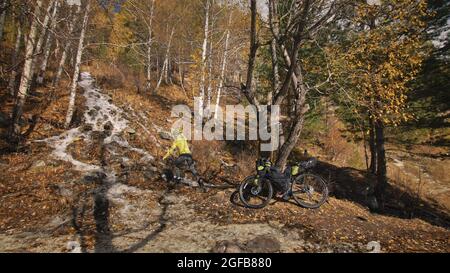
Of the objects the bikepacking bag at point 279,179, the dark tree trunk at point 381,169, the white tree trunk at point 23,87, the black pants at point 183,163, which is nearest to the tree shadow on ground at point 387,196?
the dark tree trunk at point 381,169

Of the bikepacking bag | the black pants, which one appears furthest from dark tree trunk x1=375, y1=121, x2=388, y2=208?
the black pants

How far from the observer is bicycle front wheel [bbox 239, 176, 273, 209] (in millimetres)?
8011

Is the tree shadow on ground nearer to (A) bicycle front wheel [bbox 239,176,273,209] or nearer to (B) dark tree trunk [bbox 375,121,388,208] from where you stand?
(B) dark tree trunk [bbox 375,121,388,208]

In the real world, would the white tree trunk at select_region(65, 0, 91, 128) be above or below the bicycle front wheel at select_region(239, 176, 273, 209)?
above

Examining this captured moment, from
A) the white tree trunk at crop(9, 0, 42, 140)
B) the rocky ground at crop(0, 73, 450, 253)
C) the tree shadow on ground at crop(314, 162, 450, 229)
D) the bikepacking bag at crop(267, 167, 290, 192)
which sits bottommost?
the tree shadow on ground at crop(314, 162, 450, 229)

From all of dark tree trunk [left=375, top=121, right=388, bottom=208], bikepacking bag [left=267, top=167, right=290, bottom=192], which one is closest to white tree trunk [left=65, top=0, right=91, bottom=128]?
bikepacking bag [left=267, top=167, right=290, bottom=192]

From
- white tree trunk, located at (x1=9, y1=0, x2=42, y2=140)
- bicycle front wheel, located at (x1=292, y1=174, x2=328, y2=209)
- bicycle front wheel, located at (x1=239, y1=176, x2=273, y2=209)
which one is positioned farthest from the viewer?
white tree trunk, located at (x1=9, y1=0, x2=42, y2=140)

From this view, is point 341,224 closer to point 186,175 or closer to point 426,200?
point 186,175

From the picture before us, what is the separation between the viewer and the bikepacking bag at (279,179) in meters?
8.24

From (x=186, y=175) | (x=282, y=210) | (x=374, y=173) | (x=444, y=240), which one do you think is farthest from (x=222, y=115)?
(x=444, y=240)

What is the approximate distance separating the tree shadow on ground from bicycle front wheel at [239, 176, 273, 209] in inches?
194

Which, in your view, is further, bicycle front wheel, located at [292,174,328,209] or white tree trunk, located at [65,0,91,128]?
white tree trunk, located at [65,0,91,128]

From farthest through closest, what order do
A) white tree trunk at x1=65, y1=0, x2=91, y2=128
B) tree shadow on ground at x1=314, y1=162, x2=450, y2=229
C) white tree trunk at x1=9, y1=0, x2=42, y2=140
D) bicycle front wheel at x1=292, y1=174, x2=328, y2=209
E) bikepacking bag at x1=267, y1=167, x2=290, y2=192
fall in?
white tree trunk at x1=65, y1=0, x2=91, y2=128, tree shadow on ground at x1=314, y1=162, x2=450, y2=229, white tree trunk at x1=9, y1=0, x2=42, y2=140, bikepacking bag at x1=267, y1=167, x2=290, y2=192, bicycle front wheel at x1=292, y1=174, x2=328, y2=209
